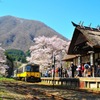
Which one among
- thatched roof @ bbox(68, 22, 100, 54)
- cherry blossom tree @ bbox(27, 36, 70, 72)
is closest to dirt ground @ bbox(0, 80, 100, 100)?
thatched roof @ bbox(68, 22, 100, 54)

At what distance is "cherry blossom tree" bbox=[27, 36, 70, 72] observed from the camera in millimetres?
60716

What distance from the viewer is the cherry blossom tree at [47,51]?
60.7m

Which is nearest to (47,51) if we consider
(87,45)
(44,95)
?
(87,45)

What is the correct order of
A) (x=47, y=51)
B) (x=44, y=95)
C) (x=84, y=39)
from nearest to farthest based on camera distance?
(x=44, y=95) < (x=84, y=39) < (x=47, y=51)

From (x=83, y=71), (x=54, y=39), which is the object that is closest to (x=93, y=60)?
(x=83, y=71)

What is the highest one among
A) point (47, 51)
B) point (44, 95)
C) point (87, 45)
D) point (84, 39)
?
point (47, 51)

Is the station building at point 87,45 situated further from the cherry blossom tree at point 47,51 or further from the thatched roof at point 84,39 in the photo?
the cherry blossom tree at point 47,51

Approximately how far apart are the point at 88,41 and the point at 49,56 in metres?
35.5

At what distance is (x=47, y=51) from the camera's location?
6147 centimetres

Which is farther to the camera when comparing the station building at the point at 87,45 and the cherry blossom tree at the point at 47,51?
the cherry blossom tree at the point at 47,51

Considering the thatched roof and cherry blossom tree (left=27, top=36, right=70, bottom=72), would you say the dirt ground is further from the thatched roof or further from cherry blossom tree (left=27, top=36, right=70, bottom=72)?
cherry blossom tree (left=27, top=36, right=70, bottom=72)

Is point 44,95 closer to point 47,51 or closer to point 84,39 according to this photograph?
point 84,39

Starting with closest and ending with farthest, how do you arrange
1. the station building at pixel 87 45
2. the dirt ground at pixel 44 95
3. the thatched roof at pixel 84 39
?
1. the dirt ground at pixel 44 95
2. the thatched roof at pixel 84 39
3. the station building at pixel 87 45

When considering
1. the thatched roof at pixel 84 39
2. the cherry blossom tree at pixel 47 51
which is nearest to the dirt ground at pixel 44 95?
the thatched roof at pixel 84 39
